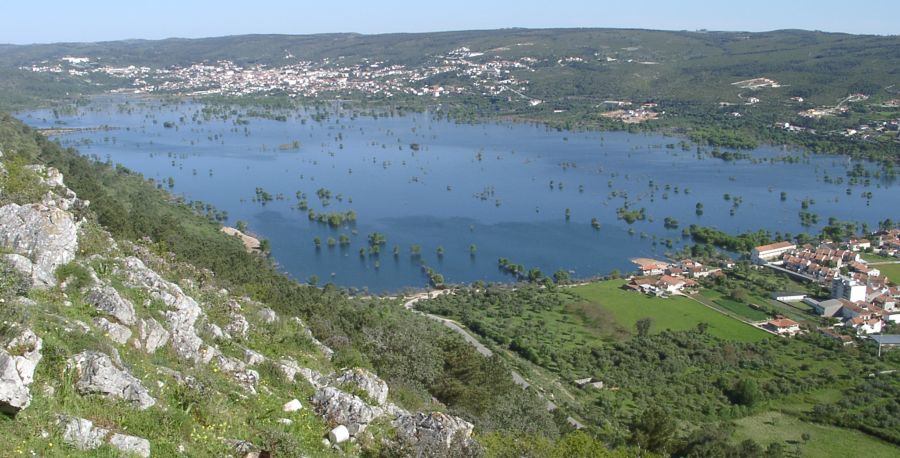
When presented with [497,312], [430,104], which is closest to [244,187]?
[497,312]

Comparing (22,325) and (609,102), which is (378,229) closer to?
(22,325)

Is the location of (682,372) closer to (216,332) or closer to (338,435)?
(216,332)

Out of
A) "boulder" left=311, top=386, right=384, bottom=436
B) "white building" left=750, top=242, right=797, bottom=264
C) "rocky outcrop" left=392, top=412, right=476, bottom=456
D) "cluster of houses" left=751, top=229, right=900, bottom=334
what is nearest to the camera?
"rocky outcrop" left=392, top=412, right=476, bottom=456

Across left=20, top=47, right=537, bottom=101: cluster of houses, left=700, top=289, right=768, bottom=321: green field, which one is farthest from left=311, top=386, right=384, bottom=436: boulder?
left=20, top=47, right=537, bottom=101: cluster of houses

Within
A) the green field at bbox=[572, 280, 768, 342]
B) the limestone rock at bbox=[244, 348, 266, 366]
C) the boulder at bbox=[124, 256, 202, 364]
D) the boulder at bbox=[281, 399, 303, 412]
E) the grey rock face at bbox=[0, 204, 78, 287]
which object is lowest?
the green field at bbox=[572, 280, 768, 342]

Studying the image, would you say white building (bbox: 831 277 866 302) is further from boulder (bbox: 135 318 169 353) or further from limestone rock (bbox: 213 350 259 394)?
boulder (bbox: 135 318 169 353)

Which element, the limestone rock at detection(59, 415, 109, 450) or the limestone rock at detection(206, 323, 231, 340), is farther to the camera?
the limestone rock at detection(206, 323, 231, 340)

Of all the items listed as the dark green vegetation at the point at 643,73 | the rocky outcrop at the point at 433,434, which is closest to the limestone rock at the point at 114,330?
the rocky outcrop at the point at 433,434
